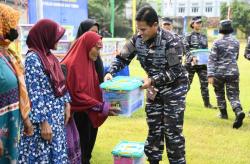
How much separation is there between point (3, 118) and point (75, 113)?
1430 millimetres

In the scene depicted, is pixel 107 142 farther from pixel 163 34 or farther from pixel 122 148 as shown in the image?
pixel 163 34

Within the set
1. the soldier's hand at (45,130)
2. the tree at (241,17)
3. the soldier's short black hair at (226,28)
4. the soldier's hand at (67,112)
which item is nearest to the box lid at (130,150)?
the soldier's hand at (67,112)

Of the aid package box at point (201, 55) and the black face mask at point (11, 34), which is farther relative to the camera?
the aid package box at point (201, 55)

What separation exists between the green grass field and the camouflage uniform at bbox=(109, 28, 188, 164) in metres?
1.02

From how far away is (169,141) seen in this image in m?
4.37

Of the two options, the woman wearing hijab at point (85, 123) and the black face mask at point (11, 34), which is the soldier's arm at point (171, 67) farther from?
the black face mask at point (11, 34)

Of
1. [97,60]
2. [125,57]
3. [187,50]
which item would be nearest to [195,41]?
[187,50]

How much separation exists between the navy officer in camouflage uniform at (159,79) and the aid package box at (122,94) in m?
0.16

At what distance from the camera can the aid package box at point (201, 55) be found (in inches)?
330

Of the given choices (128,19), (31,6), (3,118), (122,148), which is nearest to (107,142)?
(122,148)

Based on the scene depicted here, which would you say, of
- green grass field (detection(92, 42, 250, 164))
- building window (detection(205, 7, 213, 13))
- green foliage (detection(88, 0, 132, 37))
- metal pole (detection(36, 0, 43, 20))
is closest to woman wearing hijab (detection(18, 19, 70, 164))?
green grass field (detection(92, 42, 250, 164))

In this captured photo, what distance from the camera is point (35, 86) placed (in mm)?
3488

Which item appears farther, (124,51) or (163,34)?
(124,51)

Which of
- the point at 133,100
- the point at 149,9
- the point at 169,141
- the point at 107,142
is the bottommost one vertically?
the point at 107,142
